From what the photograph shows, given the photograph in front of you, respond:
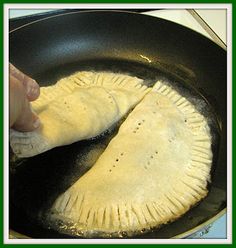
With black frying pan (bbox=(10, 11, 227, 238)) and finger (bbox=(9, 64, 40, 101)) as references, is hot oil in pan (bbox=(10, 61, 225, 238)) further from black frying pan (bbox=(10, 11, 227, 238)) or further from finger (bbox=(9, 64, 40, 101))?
finger (bbox=(9, 64, 40, 101))

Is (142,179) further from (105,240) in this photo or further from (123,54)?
(123,54)

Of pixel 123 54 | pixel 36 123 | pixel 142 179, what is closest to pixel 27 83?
pixel 36 123

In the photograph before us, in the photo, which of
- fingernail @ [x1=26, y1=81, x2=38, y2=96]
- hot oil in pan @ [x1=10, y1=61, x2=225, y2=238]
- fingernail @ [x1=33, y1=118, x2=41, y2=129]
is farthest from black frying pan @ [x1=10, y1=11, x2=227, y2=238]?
fingernail @ [x1=26, y1=81, x2=38, y2=96]

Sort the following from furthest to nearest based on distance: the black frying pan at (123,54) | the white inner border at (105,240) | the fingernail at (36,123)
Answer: the black frying pan at (123,54) → the fingernail at (36,123) → the white inner border at (105,240)

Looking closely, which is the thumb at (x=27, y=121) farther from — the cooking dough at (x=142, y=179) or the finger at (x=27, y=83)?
the cooking dough at (x=142, y=179)

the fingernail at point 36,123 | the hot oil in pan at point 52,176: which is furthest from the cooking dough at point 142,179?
the fingernail at point 36,123

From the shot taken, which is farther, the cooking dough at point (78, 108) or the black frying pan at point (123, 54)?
the black frying pan at point (123, 54)

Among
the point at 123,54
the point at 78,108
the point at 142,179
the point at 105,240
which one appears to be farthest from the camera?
the point at 123,54

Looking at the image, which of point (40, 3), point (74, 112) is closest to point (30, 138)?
point (74, 112)

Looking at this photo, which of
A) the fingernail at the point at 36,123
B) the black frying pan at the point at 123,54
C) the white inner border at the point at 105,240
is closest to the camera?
the white inner border at the point at 105,240
